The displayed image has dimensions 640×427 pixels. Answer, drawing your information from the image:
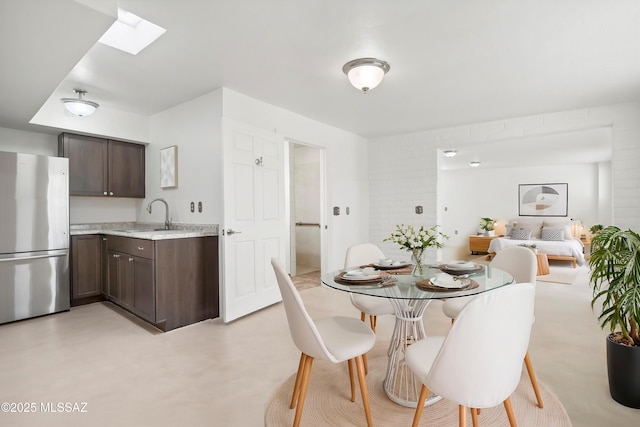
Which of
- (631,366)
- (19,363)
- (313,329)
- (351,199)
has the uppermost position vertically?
(351,199)

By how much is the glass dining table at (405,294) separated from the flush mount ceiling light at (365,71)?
1.57m

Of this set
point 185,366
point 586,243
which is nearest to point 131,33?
point 185,366

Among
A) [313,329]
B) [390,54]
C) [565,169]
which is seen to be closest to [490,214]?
[565,169]

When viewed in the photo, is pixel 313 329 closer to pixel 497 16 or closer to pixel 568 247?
pixel 497 16

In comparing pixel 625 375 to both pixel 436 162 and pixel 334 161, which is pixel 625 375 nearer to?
pixel 436 162

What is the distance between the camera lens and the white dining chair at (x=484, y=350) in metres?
1.18

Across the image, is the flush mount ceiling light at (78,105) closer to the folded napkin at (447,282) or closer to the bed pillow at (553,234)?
the folded napkin at (447,282)

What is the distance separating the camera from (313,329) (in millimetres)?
1519

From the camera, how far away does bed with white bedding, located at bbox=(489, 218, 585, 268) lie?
6.49 metres

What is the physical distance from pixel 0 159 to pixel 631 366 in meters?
5.21

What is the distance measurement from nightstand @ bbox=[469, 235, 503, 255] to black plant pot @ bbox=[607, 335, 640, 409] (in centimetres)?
666

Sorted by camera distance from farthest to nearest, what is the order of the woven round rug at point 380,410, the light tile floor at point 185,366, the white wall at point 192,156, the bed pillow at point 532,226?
the bed pillow at point 532,226, the white wall at point 192,156, the light tile floor at point 185,366, the woven round rug at point 380,410

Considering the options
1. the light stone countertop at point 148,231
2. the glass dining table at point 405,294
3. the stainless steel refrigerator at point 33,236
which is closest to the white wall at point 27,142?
the stainless steel refrigerator at point 33,236

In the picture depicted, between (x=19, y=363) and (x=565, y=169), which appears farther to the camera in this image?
(x=565, y=169)
